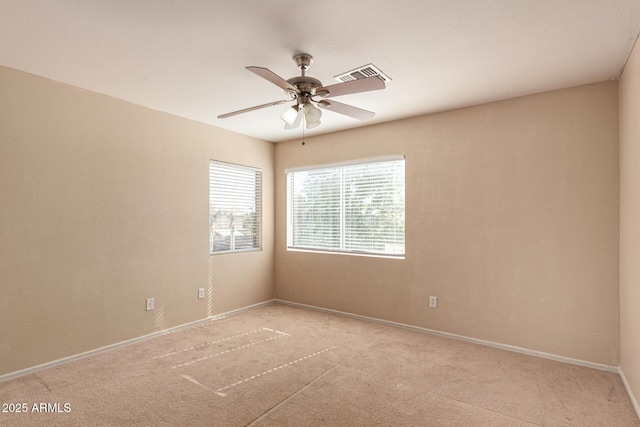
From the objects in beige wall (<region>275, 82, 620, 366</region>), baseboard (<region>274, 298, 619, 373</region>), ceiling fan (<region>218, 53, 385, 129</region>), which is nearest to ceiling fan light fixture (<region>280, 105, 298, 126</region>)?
ceiling fan (<region>218, 53, 385, 129</region>)

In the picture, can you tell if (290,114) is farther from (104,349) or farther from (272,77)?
(104,349)

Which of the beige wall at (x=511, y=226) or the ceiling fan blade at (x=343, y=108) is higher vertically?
the ceiling fan blade at (x=343, y=108)

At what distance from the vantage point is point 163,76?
2.83 m

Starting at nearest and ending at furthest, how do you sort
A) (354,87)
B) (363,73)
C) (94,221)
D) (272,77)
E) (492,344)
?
(272,77) → (354,87) → (363,73) → (94,221) → (492,344)

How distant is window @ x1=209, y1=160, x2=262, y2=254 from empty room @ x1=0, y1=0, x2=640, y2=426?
0.05 meters

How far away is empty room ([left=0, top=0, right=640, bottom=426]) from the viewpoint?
2174 millimetres

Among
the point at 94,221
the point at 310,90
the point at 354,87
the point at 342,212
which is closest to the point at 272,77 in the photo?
the point at 310,90

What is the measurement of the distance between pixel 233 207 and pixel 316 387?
→ 9.23 ft

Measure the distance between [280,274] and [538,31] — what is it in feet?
13.7

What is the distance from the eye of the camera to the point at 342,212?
4.66m

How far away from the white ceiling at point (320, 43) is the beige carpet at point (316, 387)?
2.46 meters

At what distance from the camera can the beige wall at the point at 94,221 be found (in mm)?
2750

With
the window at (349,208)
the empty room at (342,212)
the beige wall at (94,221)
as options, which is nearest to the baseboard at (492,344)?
the empty room at (342,212)

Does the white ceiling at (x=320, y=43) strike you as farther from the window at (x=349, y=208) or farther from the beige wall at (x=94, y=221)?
the window at (x=349, y=208)
